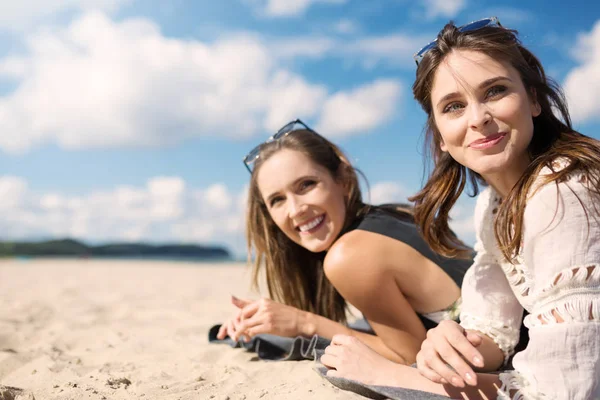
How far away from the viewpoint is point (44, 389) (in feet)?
8.74

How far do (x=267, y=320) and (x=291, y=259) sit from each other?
74cm

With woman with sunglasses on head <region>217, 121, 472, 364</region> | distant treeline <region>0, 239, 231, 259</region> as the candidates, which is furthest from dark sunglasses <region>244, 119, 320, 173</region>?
distant treeline <region>0, 239, 231, 259</region>

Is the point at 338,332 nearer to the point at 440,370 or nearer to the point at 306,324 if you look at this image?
the point at 306,324

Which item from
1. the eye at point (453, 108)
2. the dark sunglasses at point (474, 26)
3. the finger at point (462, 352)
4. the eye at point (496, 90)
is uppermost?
the dark sunglasses at point (474, 26)

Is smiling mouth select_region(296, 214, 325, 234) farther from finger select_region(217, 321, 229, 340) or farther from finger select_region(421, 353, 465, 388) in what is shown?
finger select_region(421, 353, 465, 388)

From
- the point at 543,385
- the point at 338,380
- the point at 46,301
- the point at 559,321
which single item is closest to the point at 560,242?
the point at 559,321

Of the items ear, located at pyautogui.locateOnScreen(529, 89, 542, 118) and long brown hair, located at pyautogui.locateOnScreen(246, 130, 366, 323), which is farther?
long brown hair, located at pyautogui.locateOnScreen(246, 130, 366, 323)

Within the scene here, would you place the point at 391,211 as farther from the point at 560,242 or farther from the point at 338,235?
the point at 560,242

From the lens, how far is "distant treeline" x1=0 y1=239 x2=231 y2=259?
69.7 ft

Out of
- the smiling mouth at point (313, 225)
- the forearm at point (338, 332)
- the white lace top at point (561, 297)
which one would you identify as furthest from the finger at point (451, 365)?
the smiling mouth at point (313, 225)

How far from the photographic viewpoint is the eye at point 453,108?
221 cm

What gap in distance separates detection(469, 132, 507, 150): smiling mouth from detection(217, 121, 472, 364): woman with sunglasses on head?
108 centimetres

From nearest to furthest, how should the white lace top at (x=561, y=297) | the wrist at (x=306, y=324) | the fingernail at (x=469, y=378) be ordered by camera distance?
the white lace top at (x=561, y=297) < the fingernail at (x=469, y=378) < the wrist at (x=306, y=324)

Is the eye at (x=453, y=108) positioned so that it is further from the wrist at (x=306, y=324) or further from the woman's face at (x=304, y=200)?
the wrist at (x=306, y=324)
